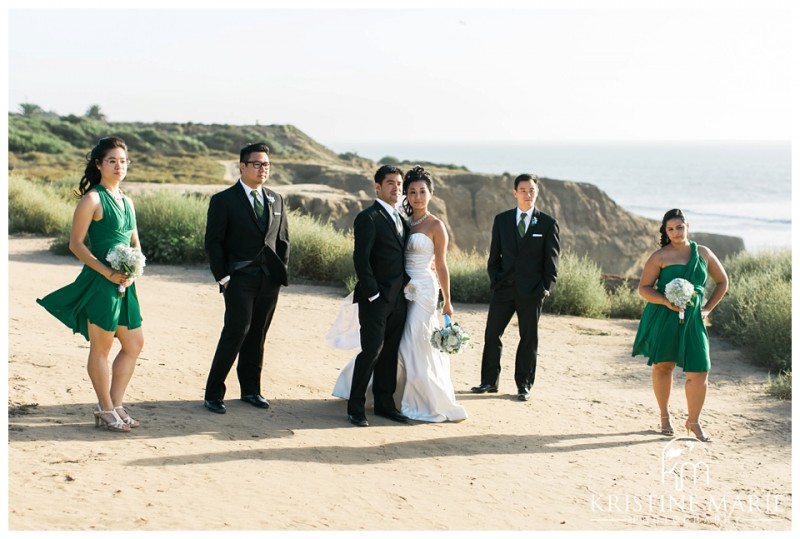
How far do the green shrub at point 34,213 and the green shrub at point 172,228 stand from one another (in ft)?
5.90

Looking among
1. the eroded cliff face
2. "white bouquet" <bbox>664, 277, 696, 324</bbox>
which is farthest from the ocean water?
"white bouquet" <bbox>664, 277, 696, 324</bbox>

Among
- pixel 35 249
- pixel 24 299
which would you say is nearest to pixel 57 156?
pixel 35 249

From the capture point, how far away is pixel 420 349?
8102mm

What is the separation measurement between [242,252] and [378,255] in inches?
41.4

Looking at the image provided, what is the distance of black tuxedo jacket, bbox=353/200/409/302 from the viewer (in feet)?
25.0

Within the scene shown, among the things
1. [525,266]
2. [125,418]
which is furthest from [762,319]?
[125,418]

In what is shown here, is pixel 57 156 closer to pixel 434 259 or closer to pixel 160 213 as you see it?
pixel 160 213

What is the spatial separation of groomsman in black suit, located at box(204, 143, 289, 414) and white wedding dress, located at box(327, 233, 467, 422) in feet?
2.78

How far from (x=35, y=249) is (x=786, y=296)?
11905 millimetres

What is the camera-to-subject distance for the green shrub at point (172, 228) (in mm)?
16344

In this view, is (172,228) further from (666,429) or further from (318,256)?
(666,429)

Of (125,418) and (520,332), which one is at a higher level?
(520,332)

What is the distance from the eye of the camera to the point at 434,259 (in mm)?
8164

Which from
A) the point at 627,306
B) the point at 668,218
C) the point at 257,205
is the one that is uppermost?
the point at 668,218
